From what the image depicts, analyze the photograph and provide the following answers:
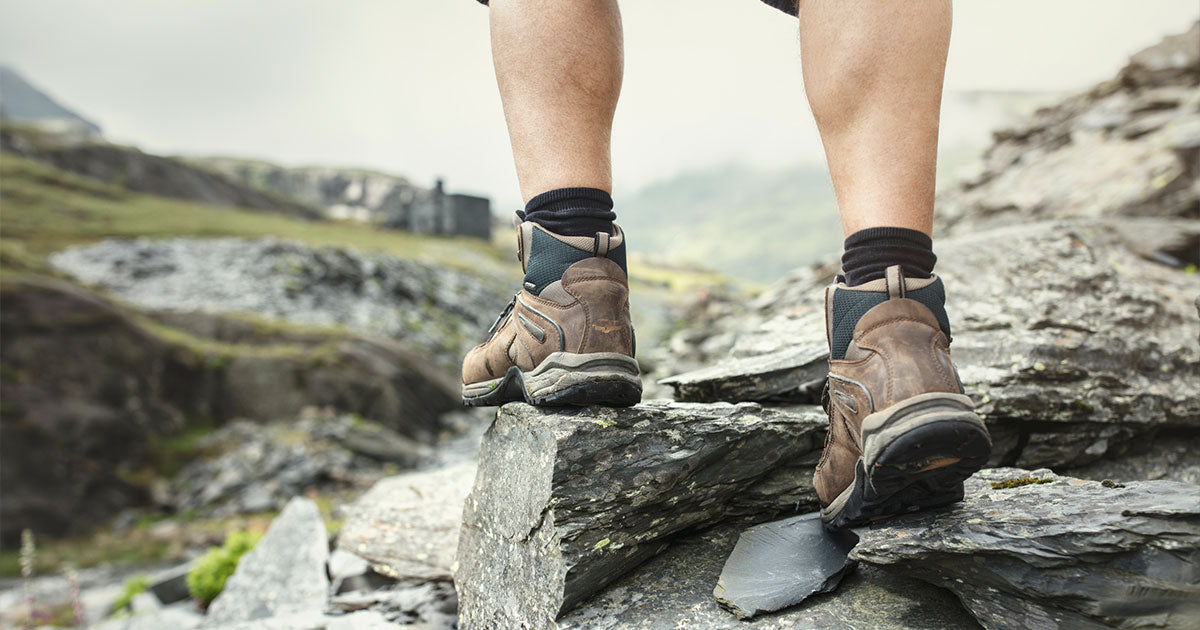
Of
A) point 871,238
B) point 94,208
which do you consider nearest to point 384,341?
point 871,238

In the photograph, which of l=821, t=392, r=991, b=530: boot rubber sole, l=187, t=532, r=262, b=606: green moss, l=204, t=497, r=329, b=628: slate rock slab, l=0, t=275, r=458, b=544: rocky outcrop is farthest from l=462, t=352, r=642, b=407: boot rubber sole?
l=0, t=275, r=458, b=544: rocky outcrop

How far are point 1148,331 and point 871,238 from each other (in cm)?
293

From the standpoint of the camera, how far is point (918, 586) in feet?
7.73

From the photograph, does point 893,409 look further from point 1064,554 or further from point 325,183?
point 325,183

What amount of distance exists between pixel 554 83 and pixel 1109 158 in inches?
473

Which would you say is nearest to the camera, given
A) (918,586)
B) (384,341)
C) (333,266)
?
(918,586)

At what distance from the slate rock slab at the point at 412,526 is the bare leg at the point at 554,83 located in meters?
2.68

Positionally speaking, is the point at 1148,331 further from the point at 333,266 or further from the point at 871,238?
the point at 333,266

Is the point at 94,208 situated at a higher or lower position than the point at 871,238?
higher

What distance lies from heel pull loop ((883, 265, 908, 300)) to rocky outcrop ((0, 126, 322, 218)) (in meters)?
68.3

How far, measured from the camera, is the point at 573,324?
258 cm

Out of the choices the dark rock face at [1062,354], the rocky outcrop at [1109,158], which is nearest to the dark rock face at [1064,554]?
the dark rock face at [1062,354]

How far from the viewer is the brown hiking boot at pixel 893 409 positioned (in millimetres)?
1952


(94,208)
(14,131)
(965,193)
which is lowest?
(965,193)
